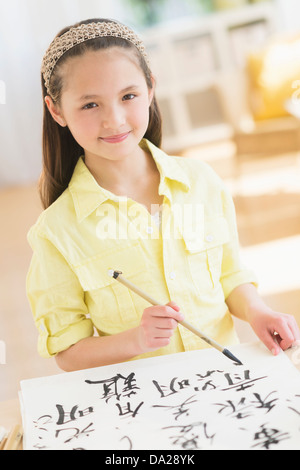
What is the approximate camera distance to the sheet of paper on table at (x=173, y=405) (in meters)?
0.66

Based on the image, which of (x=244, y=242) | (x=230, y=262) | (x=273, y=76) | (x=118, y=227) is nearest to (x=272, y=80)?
(x=273, y=76)

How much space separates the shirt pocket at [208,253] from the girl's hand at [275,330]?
11 centimetres

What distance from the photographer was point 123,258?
943 mm

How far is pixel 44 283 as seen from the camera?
92cm

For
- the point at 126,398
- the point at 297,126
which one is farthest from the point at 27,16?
the point at 126,398

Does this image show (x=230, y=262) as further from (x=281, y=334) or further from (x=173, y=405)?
(x=173, y=405)

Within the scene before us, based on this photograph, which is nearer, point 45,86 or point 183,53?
point 45,86

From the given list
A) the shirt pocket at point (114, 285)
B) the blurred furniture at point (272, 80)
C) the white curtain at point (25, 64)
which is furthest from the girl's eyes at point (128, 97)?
the white curtain at point (25, 64)

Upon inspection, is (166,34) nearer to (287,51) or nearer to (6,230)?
(287,51)

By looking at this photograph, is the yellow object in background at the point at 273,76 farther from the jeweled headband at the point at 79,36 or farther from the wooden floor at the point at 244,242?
the jeweled headband at the point at 79,36

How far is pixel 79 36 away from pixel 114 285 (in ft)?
1.14

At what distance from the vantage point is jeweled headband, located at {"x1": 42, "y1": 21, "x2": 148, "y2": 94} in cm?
88
